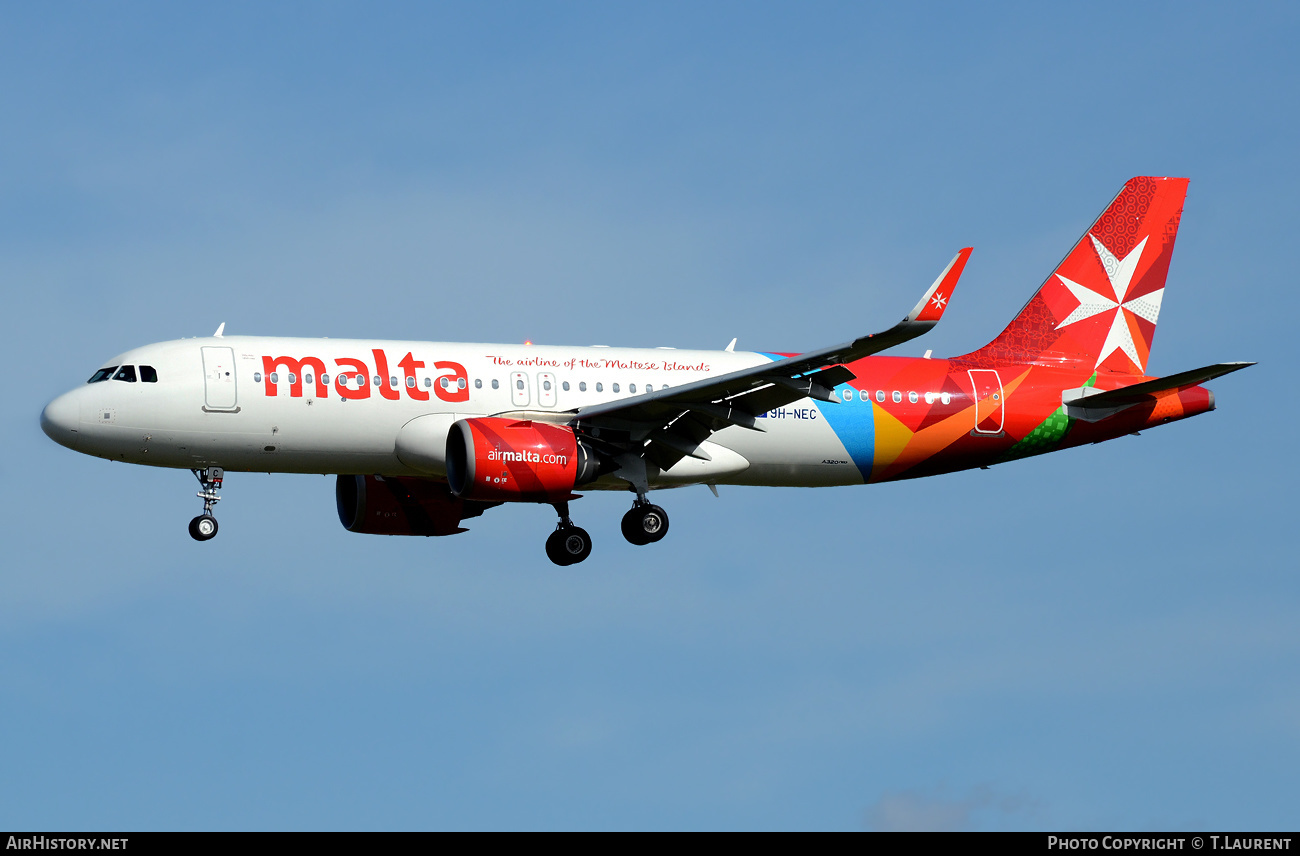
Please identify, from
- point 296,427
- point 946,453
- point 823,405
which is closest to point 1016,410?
point 946,453

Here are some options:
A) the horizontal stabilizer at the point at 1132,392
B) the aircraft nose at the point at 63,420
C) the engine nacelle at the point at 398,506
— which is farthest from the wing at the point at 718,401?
the aircraft nose at the point at 63,420

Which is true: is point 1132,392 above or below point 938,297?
above

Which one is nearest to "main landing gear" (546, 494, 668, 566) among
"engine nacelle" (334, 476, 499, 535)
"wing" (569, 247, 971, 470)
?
"wing" (569, 247, 971, 470)

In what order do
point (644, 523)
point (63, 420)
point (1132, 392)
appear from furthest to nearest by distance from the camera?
point (1132, 392)
point (644, 523)
point (63, 420)

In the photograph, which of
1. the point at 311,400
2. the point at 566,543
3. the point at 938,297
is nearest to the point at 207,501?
the point at 311,400

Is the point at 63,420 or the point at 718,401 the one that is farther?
the point at 718,401

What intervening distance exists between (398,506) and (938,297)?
51.8 feet

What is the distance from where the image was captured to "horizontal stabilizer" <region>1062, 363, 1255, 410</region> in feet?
121

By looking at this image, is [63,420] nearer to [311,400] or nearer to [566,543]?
[311,400]

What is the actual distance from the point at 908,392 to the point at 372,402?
12460 mm

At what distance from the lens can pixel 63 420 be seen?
34.6 meters
